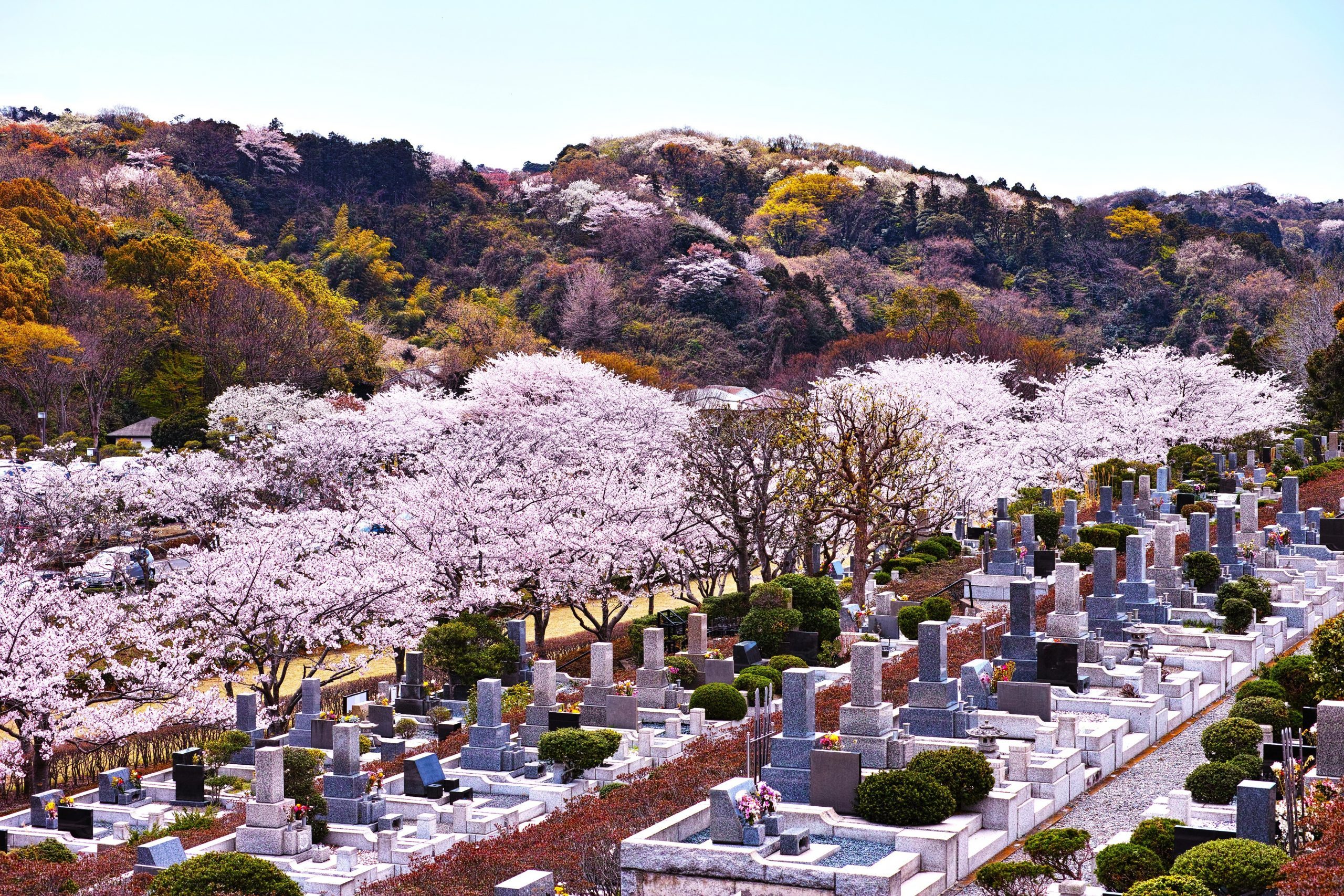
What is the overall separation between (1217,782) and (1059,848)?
9.14ft

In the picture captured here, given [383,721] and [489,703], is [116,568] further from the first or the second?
[489,703]

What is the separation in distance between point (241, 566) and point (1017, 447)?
30417 millimetres

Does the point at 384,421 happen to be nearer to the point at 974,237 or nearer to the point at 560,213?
the point at 560,213

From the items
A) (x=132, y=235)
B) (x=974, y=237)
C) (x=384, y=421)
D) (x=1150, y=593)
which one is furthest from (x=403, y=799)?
(x=974, y=237)

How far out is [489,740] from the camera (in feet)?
72.6

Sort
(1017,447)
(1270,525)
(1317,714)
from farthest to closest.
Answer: (1017,447)
(1270,525)
(1317,714)

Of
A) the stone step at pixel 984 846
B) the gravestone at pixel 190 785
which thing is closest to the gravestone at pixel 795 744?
the stone step at pixel 984 846

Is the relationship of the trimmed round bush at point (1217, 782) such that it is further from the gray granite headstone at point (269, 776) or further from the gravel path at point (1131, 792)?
the gray granite headstone at point (269, 776)

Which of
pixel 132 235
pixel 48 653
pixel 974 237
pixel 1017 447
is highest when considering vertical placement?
pixel 974 237

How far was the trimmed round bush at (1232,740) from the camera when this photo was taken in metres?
16.6

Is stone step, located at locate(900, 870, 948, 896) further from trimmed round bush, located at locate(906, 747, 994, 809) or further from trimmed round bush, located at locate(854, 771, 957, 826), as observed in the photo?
trimmed round bush, located at locate(906, 747, 994, 809)

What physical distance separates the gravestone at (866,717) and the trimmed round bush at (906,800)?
6.11 feet

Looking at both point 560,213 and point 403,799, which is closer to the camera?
point 403,799

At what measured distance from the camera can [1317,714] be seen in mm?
14594
